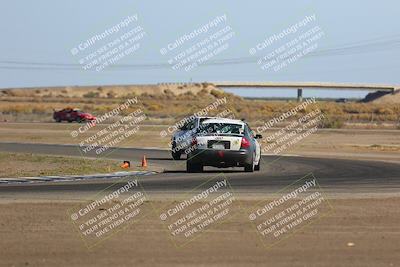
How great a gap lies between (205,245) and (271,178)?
11.6 metres

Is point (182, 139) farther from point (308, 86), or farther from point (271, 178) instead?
point (308, 86)

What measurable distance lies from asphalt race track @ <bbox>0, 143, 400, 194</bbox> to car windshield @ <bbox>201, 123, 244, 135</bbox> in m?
1.10

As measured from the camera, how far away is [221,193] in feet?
60.4

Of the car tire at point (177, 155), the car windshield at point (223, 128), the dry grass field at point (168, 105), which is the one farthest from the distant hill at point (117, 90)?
the car windshield at point (223, 128)

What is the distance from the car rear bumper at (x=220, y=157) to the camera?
24.7m

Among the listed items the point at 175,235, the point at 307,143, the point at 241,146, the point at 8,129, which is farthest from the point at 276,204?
the point at 8,129

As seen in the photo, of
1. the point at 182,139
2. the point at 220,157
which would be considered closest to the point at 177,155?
the point at 182,139

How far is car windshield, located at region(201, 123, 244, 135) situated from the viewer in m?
25.3

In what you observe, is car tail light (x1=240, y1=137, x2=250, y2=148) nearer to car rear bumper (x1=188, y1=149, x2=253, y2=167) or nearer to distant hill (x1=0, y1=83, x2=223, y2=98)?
car rear bumper (x1=188, y1=149, x2=253, y2=167)

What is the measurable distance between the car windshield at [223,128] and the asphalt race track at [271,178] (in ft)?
3.61

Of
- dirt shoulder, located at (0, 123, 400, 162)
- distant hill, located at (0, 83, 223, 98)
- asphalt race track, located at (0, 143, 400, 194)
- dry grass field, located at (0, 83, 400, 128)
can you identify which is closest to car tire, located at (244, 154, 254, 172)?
asphalt race track, located at (0, 143, 400, 194)

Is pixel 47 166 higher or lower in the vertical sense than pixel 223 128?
higher

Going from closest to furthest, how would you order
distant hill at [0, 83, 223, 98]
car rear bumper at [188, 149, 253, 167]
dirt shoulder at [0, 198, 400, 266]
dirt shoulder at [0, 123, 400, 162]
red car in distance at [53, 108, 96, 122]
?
dirt shoulder at [0, 198, 400, 266]
car rear bumper at [188, 149, 253, 167]
dirt shoulder at [0, 123, 400, 162]
red car in distance at [53, 108, 96, 122]
distant hill at [0, 83, 223, 98]

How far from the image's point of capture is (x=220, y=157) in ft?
80.8
